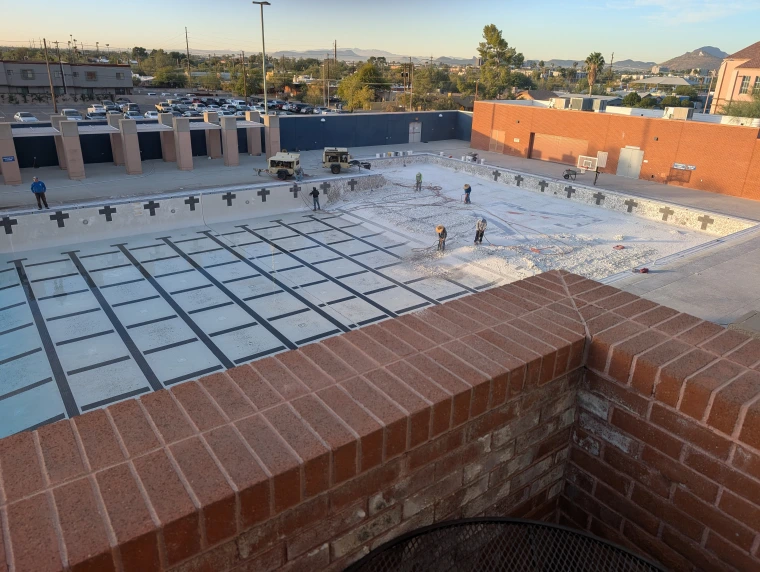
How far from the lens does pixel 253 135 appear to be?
30.0 meters

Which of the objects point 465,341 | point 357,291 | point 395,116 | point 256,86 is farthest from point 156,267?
point 256,86

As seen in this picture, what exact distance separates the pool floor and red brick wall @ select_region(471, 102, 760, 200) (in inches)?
653

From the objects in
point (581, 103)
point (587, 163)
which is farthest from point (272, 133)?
point (581, 103)

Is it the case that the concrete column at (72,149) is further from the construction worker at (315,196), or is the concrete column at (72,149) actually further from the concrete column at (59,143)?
the construction worker at (315,196)

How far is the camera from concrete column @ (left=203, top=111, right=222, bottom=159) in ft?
93.2

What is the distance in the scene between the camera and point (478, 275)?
1636cm

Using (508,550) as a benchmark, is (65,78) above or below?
above

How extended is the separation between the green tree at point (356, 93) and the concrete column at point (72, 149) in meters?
38.0

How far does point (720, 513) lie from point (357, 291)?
510 inches

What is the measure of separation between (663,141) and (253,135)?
73.5 feet

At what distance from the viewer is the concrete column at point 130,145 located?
24.0 m

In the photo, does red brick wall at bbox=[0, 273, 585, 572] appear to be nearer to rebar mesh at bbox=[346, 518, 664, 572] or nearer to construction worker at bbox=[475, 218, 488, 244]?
rebar mesh at bbox=[346, 518, 664, 572]

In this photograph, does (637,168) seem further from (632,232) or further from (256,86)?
(256,86)

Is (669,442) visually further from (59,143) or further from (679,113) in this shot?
(679,113)
